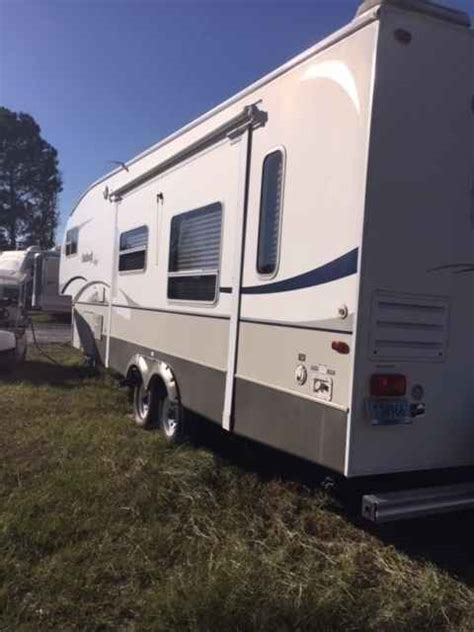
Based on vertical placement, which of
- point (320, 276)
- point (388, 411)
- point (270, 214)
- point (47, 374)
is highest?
point (270, 214)

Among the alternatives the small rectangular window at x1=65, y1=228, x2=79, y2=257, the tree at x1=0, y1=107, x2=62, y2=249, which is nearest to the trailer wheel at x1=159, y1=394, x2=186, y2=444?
the small rectangular window at x1=65, y1=228, x2=79, y2=257

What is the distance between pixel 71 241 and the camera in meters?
11.1

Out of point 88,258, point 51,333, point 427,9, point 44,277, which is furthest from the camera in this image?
point 44,277

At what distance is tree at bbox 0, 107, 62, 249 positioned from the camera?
44.3 metres

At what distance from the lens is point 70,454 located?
224 inches

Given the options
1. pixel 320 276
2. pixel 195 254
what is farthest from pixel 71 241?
pixel 320 276

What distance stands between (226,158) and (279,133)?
2.65 ft

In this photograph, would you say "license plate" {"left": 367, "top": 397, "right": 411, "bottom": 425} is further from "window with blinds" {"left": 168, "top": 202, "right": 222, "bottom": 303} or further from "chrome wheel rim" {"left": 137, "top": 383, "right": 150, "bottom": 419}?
"chrome wheel rim" {"left": 137, "top": 383, "right": 150, "bottom": 419}

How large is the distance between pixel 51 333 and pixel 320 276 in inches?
612

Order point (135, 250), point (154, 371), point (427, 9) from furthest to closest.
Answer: point (135, 250)
point (154, 371)
point (427, 9)

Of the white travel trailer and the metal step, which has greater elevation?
the white travel trailer

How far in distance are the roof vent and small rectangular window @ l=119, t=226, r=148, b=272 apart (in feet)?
12.1

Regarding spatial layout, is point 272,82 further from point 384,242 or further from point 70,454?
point 70,454

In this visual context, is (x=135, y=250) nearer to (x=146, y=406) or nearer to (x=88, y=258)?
(x=146, y=406)
